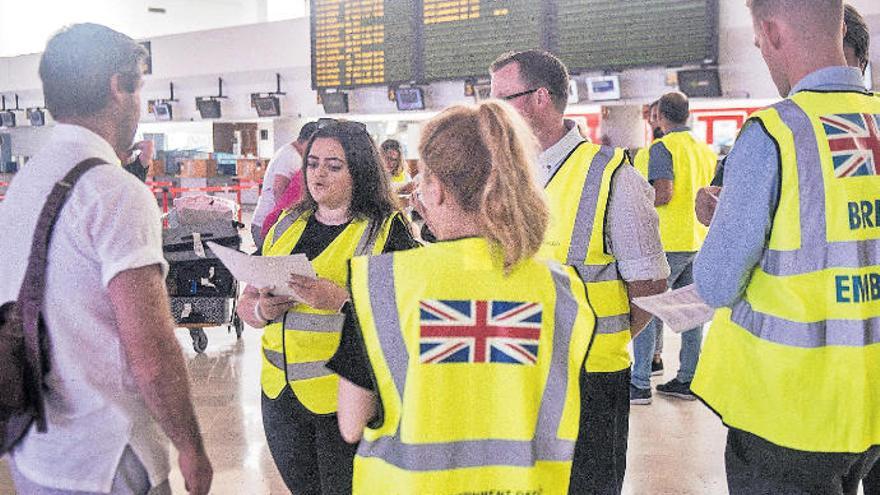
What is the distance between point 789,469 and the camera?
5.57ft

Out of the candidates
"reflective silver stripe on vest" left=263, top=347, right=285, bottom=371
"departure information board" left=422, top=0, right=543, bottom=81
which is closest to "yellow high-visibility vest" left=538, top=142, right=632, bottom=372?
"reflective silver stripe on vest" left=263, top=347, right=285, bottom=371

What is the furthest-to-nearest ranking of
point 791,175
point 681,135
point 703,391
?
point 681,135 < point 703,391 < point 791,175

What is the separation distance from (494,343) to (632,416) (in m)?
3.53

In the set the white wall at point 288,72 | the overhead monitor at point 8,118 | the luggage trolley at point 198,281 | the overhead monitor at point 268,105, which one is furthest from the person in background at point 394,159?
the overhead monitor at point 8,118

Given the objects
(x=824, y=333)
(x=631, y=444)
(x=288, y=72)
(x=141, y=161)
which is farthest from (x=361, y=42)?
(x=824, y=333)

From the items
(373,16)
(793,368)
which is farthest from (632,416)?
(373,16)

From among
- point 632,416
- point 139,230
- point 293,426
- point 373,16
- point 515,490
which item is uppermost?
point 373,16

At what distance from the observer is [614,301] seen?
7.95 feet

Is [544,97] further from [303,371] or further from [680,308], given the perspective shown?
[303,371]

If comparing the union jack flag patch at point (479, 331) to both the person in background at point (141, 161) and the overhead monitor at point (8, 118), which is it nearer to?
the person in background at point (141, 161)

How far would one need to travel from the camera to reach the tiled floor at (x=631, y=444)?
12.7ft

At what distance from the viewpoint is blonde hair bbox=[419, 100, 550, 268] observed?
1.53 metres

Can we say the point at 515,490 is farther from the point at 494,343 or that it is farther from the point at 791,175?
the point at 791,175

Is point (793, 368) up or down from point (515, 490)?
up
